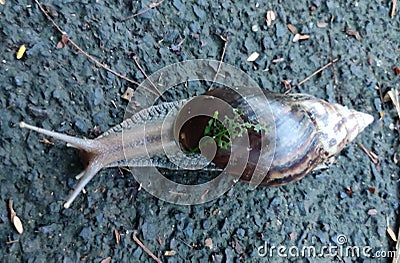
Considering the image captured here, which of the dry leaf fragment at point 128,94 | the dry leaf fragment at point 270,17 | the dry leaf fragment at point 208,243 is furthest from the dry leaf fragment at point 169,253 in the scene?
the dry leaf fragment at point 270,17

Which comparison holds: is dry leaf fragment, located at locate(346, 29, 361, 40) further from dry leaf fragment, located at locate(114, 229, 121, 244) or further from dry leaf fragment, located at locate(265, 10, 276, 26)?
dry leaf fragment, located at locate(114, 229, 121, 244)

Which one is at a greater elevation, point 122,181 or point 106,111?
point 106,111

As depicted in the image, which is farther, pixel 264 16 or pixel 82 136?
pixel 264 16

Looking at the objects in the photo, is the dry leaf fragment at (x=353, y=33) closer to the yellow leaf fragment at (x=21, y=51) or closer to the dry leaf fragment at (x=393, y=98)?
the dry leaf fragment at (x=393, y=98)

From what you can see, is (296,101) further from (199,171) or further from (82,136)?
(82,136)

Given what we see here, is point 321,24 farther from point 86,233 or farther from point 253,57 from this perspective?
point 86,233

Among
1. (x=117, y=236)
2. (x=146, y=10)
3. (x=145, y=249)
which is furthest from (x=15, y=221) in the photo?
(x=146, y=10)

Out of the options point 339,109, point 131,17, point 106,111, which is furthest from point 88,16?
point 339,109
